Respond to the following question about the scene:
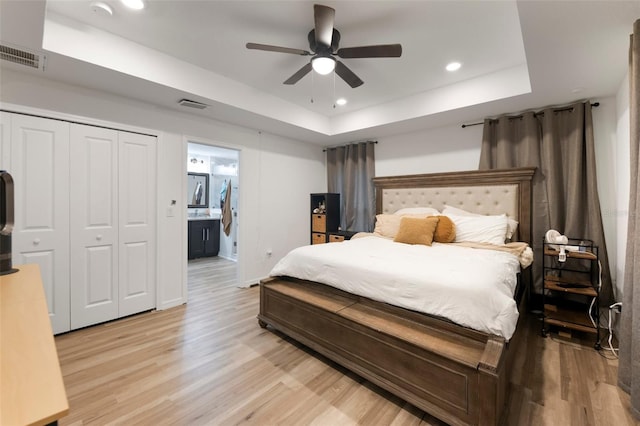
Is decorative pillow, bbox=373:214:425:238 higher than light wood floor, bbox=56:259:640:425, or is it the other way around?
decorative pillow, bbox=373:214:425:238

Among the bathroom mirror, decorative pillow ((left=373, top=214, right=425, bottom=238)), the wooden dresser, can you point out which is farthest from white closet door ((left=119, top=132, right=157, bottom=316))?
the bathroom mirror

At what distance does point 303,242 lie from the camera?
5.13m

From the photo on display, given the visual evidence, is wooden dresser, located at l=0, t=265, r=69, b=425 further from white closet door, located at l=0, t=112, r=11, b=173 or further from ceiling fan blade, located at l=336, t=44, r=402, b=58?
ceiling fan blade, located at l=336, t=44, r=402, b=58

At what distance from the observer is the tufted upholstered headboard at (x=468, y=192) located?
3.25 meters

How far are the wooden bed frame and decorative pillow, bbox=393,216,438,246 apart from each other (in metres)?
0.98

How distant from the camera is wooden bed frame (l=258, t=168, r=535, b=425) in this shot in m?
1.48

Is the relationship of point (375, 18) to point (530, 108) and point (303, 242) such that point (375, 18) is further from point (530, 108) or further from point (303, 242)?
point (303, 242)

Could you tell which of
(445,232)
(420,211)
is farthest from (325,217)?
(445,232)

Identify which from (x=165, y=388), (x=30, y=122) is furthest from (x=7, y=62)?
(x=165, y=388)

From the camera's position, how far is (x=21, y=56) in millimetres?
2180

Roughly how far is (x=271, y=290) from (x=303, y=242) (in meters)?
2.42

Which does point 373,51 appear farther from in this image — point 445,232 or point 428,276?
point 445,232

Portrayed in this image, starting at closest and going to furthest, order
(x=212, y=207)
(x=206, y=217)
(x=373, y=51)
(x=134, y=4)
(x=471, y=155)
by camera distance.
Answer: (x=134, y=4) < (x=373, y=51) < (x=471, y=155) < (x=206, y=217) < (x=212, y=207)

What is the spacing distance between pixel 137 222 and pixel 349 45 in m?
2.85
